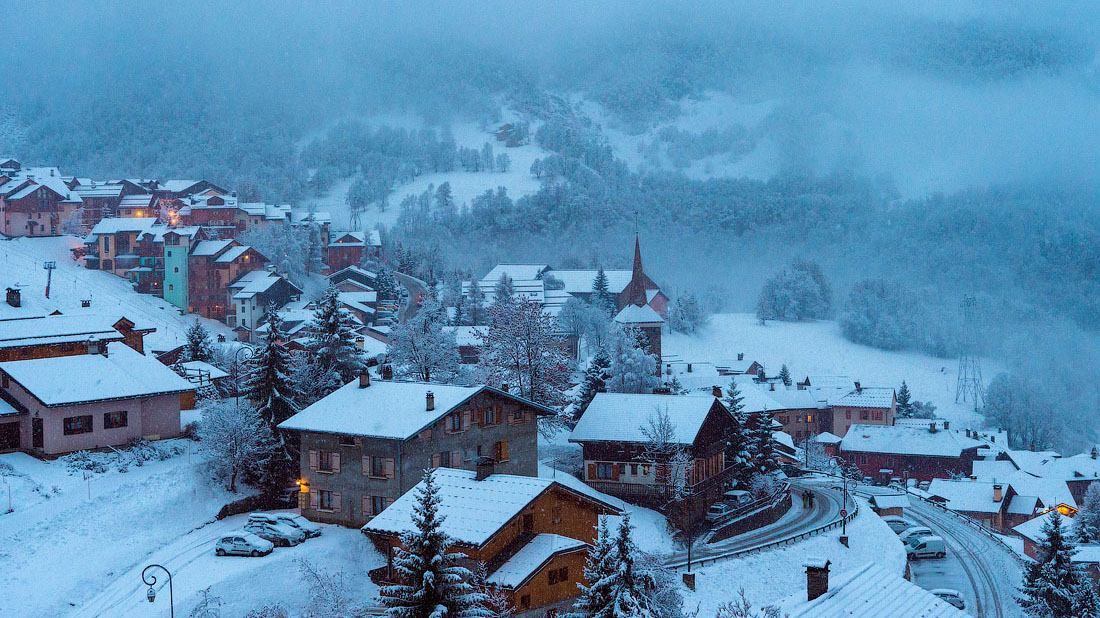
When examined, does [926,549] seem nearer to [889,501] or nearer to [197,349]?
[889,501]

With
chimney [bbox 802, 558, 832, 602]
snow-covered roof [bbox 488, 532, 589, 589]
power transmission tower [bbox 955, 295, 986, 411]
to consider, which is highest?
chimney [bbox 802, 558, 832, 602]

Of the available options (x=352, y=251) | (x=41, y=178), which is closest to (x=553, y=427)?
(x=352, y=251)

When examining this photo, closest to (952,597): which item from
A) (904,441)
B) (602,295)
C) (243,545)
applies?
(243,545)

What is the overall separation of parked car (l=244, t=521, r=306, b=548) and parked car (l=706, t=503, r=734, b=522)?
2203 centimetres

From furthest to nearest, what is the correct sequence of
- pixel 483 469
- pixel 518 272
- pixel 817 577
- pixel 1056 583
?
pixel 518 272 < pixel 1056 583 < pixel 483 469 < pixel 817 577

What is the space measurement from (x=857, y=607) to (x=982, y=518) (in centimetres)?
6286

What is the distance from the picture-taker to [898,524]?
60281mm

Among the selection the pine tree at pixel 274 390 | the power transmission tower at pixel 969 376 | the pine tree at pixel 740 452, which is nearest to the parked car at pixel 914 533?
the pine tree at pixel 740 452

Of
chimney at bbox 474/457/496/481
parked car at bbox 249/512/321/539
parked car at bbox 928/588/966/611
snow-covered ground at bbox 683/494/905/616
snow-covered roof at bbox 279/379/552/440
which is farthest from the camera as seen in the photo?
parked car at bbox 928/588/966/611

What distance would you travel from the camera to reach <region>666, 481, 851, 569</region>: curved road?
46.7m

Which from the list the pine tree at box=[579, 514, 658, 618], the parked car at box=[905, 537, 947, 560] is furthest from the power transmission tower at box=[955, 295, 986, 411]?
the pine tree at box=[579, 514, 658, 618]

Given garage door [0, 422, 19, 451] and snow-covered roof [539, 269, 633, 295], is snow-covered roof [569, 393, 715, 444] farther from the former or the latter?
snow-covered roof [539, 269, 633, 295]

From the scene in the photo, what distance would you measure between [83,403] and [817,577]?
34840mm

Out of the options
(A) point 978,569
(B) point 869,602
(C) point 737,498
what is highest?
(B) point 869,602
